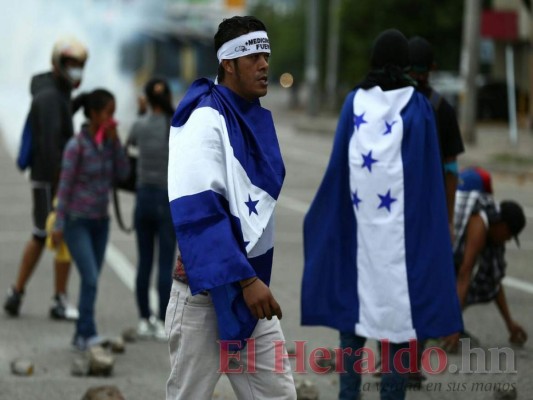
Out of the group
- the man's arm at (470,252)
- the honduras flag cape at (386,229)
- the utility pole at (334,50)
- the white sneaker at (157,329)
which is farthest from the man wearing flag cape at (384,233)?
A: the utility pole at (334,50)

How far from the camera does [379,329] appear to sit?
632cm

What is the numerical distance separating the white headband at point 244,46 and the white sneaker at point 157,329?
437 cm

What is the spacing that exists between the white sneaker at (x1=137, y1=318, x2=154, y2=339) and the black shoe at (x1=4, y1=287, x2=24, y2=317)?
4.09ft

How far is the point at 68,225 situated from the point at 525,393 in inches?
126

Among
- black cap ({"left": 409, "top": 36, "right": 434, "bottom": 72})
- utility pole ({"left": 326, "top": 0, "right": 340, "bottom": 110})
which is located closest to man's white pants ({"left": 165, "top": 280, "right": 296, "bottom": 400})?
black cap ({"left": 409, "top": 36, "right": 434, "bottom": 72})

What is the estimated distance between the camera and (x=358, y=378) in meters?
6.52

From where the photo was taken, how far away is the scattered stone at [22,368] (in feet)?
25.5

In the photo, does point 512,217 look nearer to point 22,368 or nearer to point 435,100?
point 435,100

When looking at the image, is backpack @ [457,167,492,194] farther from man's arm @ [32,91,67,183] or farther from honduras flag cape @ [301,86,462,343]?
man's arm @ [32,91,67,183]

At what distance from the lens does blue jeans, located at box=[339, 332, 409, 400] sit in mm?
6223

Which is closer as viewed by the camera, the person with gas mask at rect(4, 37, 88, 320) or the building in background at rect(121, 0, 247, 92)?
the person with gas mask at rect(4, 37, 88, 320)

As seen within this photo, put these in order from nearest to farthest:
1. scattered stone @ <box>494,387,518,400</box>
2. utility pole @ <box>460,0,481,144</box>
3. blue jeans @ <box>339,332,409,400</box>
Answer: blue jeans @ <box>339,332,409,400</box>, scattered stone @ <box>494,387,518,400</box>, utility pole @ <box>460,0,481,144</box>

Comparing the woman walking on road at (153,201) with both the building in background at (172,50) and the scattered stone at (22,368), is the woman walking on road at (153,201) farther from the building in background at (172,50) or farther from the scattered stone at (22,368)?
the building in background at (172,50)

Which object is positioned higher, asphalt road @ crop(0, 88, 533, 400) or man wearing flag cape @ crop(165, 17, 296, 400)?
man wearing flag cape @ crop(165, 17, 296, 400)
